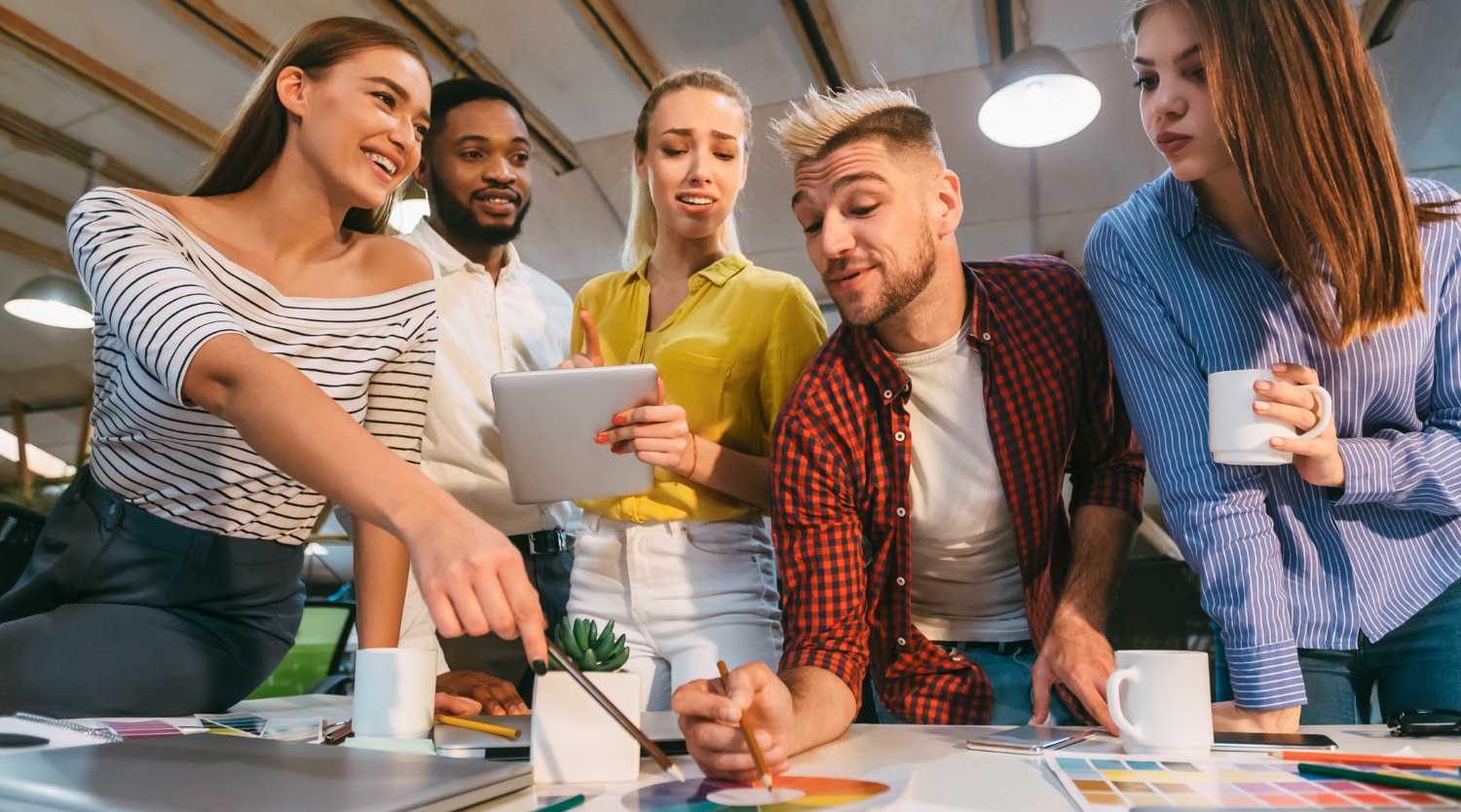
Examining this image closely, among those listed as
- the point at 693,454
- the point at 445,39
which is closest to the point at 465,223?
the point at 693,454

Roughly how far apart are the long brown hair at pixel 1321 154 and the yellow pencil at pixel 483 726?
3.62ft

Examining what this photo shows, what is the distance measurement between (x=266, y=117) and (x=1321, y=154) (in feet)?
5.20

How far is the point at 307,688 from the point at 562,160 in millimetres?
2892

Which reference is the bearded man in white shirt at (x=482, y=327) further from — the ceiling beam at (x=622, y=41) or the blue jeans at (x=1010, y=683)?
the ceiling beam at (x=622, y=41)

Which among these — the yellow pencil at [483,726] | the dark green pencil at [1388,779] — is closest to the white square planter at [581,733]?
the yellow pencil at [483,726]

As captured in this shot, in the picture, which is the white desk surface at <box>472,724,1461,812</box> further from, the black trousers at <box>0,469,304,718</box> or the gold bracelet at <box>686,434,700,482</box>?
the black trousers at <box>0,469,304,718</box>

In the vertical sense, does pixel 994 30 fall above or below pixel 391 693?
above

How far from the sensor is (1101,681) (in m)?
1.21

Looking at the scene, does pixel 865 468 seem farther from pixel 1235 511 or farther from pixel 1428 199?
pixel 1428 199

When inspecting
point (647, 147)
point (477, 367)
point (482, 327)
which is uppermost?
point (647, 147)

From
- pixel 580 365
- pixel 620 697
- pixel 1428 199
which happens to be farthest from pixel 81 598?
pixel 1428 199

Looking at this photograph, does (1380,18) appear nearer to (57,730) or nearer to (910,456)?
(910,456)

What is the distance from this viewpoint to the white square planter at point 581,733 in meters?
0.78

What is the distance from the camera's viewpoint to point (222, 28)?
13.1ft
